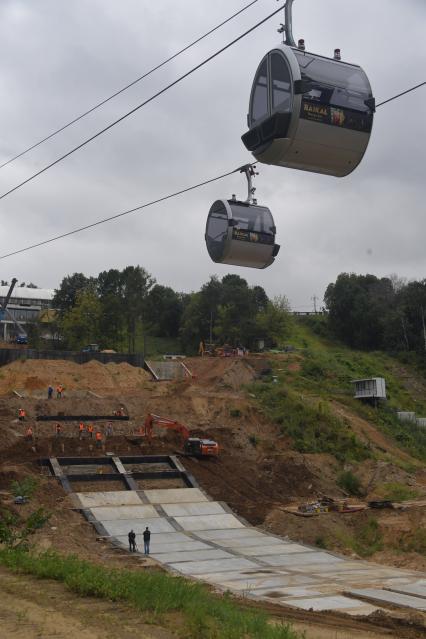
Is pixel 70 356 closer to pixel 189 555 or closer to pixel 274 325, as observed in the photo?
pixel 274 325

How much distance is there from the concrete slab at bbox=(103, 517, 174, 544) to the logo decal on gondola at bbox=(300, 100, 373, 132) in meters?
23.8

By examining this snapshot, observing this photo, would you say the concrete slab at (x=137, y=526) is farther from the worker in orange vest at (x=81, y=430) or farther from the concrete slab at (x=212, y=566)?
the worker in orange vest at (x=81, y=430)

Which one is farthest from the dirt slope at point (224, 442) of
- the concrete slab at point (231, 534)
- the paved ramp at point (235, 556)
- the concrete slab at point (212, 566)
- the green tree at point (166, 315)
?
the green tree at point (166, 315)

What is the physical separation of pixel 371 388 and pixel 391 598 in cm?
3378

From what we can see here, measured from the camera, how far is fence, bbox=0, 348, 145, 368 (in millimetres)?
55350

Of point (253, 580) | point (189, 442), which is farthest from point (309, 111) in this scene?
point (189, 442)

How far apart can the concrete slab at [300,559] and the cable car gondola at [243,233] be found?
55.5 feet

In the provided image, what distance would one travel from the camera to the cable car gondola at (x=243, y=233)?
1172 centimetres

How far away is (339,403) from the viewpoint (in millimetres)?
52219

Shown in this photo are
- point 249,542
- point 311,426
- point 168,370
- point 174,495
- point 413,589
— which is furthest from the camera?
point 168,370

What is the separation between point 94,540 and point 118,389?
2558 cm

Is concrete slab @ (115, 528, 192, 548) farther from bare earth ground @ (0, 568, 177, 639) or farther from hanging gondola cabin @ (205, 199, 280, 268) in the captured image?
hanging gondola cabin @ (205, 199, 280, 268)

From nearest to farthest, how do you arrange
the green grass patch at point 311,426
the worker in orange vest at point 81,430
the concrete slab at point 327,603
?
the concrete slab at point 327,603, the worker in orange vest at point 81,430, the green grass patch at point 311,426

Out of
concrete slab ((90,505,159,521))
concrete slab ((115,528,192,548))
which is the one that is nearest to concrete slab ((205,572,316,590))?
concrete slab ((115,528,192,548))
